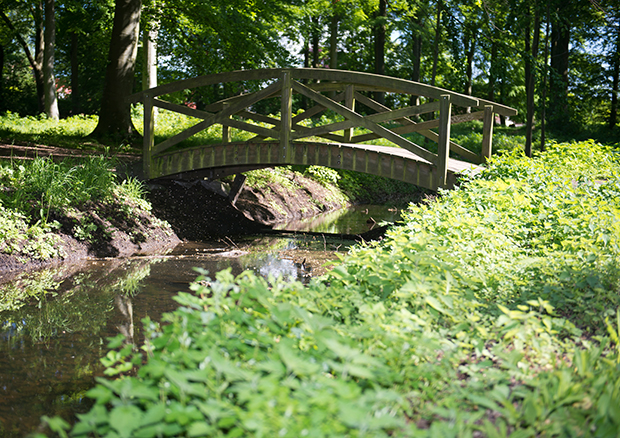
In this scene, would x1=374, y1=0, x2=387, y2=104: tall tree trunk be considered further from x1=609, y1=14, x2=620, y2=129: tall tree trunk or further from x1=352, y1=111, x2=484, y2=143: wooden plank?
x1=352, y1=111, x2=484, y2=143: wooden plank

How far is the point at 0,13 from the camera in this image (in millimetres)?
22094

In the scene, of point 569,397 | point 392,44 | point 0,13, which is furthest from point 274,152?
point 392,44

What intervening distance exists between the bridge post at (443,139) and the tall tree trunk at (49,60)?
48.4 ft

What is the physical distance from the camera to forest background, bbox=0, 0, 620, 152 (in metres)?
12.7

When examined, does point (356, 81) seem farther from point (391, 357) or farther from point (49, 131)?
point (49, 131)

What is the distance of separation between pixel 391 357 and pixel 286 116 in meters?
7.15

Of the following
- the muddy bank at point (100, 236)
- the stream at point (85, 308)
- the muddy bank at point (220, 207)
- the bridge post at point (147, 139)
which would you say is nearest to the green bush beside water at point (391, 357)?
the stream at point (85, 308)

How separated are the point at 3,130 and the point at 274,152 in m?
8.06

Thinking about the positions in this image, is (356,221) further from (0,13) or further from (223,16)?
(0,13)

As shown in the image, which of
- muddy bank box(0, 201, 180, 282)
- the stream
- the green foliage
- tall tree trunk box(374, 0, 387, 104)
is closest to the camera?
the stream

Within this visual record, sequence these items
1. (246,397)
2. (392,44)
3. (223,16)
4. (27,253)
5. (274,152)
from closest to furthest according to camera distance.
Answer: (246,397) → (27,253) → (274,152) → (223,16) → (392,44)

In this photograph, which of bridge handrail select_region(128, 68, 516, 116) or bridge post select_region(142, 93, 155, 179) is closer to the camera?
bridge handrail select_region(128, 68, 516, 116)

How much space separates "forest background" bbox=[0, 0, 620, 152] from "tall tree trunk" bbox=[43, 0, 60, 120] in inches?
1.6

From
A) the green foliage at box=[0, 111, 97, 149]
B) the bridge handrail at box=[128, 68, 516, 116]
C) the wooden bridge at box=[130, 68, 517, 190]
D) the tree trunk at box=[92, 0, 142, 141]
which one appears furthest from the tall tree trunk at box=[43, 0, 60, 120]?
the bridge handrail at box=[128, 68, 516, 116]
